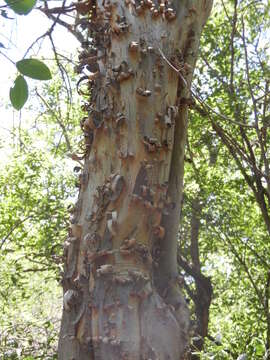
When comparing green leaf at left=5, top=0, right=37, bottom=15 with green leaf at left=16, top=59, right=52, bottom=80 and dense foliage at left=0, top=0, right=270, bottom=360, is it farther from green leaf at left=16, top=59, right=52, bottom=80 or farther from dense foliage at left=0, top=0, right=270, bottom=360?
dense foliage at left=0, top=0, right=270, bottom=360

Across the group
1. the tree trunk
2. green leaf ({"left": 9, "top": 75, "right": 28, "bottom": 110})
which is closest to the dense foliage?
the tree trunk

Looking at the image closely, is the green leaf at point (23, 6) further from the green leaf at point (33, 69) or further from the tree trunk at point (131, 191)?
the tree trunk at point (131, 191)

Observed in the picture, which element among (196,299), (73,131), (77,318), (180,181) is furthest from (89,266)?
(73,131)

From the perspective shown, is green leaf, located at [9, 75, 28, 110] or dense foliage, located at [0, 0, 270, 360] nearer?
green leaf, located at [9, 75, 28, 110]

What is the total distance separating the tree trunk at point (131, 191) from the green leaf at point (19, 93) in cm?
53

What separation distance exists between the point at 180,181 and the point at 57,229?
13.6 ft

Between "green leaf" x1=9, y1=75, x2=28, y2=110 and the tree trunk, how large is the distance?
1.75ft

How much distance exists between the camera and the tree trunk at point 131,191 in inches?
49.2

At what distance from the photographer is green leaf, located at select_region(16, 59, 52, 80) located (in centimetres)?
74

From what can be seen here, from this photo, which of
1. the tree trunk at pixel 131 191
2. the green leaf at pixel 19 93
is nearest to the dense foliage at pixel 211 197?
the tree trunk at pixel 131 191

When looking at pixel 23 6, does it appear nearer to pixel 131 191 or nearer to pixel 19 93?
pixel 19 93

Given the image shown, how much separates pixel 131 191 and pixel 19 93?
566 mm

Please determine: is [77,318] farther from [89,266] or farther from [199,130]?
[199,130]

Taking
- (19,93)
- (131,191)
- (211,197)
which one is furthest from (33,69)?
(211,197)
